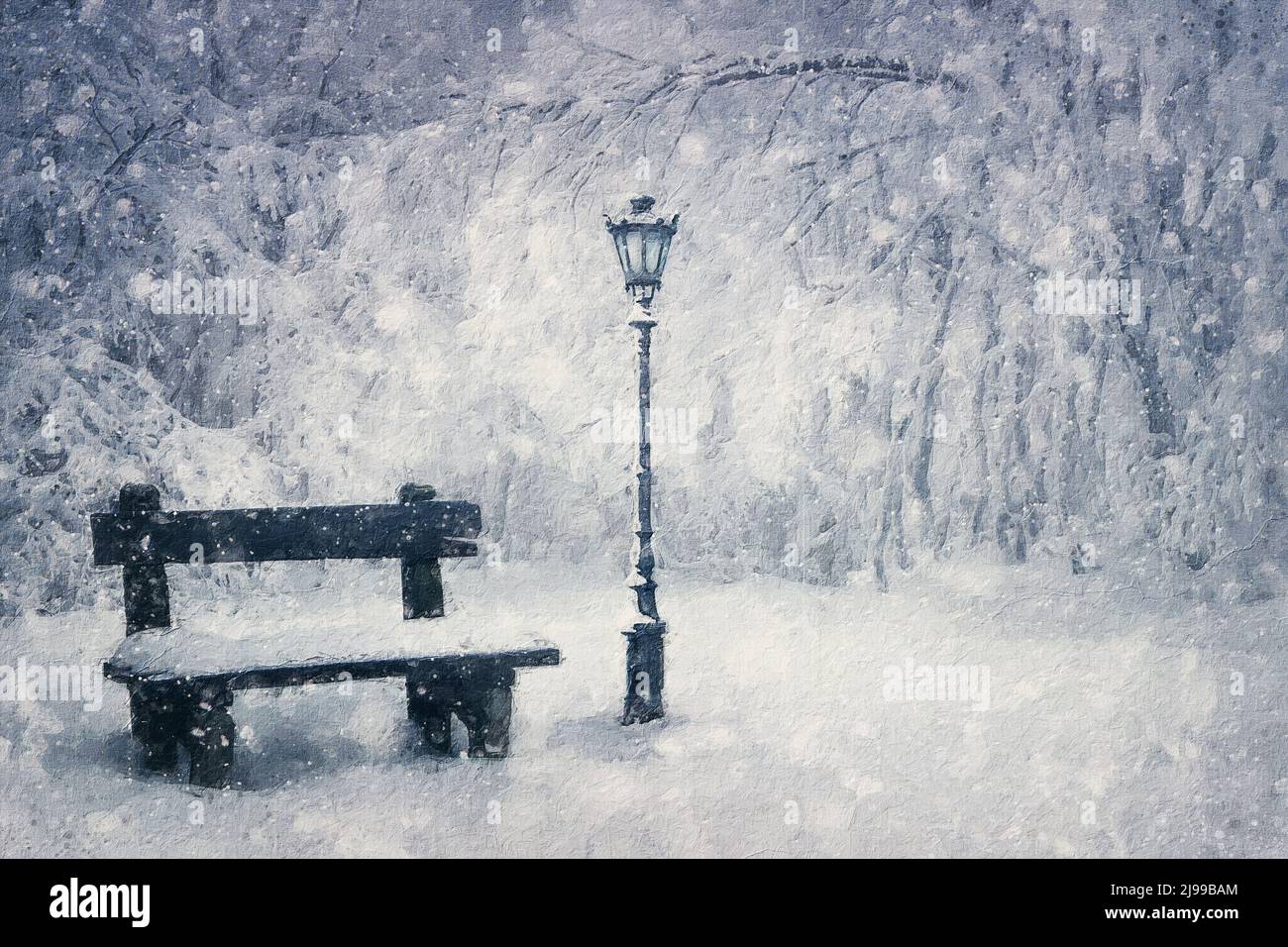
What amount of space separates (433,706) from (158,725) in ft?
3.51

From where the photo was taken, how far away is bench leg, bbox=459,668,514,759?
411 centimetres

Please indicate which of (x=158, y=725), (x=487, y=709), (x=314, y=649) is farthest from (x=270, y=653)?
(x=487, y=709)

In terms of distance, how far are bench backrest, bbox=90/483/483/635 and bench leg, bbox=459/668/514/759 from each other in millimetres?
620

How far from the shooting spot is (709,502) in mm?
8156

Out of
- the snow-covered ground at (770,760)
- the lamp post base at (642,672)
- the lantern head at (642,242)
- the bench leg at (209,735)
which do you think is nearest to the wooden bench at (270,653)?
the bench leg at (209,735)

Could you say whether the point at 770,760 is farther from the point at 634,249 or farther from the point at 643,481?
the point at 634,249

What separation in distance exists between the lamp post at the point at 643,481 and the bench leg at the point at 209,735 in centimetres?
176

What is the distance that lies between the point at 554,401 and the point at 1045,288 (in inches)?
136

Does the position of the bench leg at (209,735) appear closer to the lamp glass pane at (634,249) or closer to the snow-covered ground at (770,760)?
the snow-covered ground at (770,760)

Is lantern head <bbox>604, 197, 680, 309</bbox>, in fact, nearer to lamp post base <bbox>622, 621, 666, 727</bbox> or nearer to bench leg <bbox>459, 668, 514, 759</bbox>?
lamp post base <bbox>622, 621, 666, 727</bbox>

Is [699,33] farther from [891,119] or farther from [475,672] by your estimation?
[475,672]

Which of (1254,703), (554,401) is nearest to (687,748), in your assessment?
(1254,703)

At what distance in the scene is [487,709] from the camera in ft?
13.7

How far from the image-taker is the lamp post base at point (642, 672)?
4754mm
